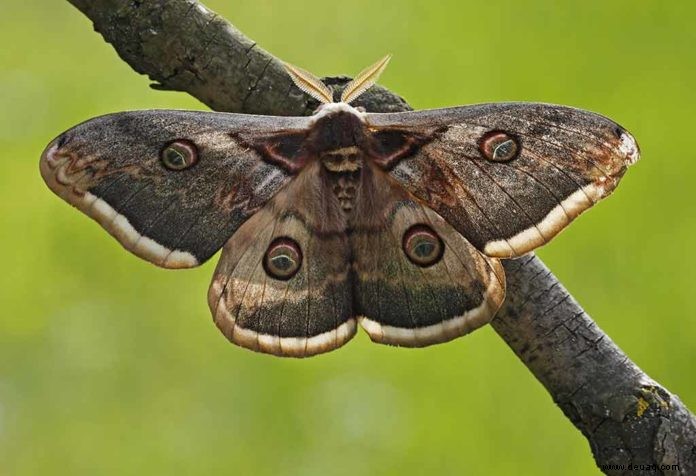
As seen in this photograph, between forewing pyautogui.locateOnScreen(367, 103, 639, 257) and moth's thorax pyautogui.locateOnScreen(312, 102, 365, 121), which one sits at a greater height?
moth's thorax pyautogui.locateOnScreen(312, 102, 365, 121)

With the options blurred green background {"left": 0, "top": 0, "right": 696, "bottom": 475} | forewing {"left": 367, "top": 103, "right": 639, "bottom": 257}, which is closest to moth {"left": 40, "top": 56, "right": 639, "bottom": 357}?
forewing {"left": 367, "top": 103, "right": 639, "bottom": 257}

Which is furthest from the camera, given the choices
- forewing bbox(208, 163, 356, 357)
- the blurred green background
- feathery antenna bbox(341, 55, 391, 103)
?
Result: the blurred green background

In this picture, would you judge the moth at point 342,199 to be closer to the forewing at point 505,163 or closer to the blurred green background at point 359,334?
the forewing at point 505,163

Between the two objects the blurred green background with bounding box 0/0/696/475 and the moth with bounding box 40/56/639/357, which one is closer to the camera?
the moth with bounding box 40/56/639/357

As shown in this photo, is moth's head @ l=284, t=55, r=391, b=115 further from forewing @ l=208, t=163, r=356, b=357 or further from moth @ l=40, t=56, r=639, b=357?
forewing @ l=208, t=163, r=356, b=357

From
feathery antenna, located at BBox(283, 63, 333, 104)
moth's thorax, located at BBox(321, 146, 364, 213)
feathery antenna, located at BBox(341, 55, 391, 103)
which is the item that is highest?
feathery antenna, located at BBox(283, 63, 333, 104)

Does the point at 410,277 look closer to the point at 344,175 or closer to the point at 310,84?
the point at 344,175

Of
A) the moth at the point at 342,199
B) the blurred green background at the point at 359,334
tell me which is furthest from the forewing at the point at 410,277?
the blurred green background at the point at 359,334
